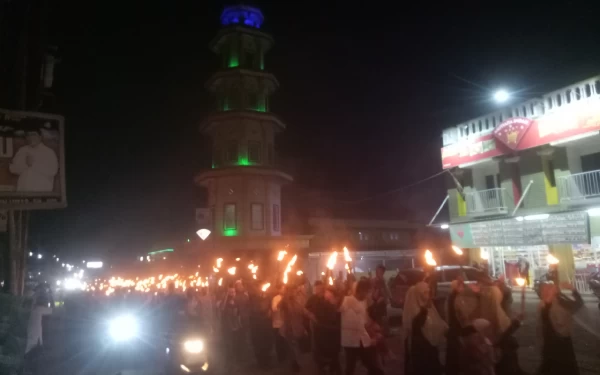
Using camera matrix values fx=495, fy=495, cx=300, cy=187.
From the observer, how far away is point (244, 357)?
13.0m

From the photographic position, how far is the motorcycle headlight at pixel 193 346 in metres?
10.0

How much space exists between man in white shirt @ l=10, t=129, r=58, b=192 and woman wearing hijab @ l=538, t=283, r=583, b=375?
762 cm

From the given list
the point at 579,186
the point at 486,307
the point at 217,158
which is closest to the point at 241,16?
the point at 217,158

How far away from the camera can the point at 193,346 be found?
10078 millimetres

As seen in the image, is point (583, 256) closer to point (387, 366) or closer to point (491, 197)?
point (491, 197)

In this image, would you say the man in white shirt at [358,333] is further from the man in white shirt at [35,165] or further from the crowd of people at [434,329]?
the man in white shirt at [35,165]

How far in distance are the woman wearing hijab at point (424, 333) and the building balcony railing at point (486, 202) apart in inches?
639

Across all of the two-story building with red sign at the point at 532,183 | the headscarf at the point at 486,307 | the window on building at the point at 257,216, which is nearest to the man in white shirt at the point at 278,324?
the headscarf at the point at 486,307

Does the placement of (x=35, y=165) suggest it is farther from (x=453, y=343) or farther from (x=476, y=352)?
(x=476, y=352)

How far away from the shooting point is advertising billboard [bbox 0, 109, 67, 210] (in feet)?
21.9

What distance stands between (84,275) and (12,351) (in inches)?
3081

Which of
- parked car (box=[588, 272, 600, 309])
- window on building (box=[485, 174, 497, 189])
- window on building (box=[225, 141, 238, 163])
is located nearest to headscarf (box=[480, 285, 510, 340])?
parked car (box=[588, 272, 600, 309])

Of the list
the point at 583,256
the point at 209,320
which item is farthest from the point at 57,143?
the point at 583,256

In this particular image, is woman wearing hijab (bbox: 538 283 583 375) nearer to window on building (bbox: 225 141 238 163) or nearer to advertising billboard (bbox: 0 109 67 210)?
advertising billboard (bbox: 0 109 67 210)
